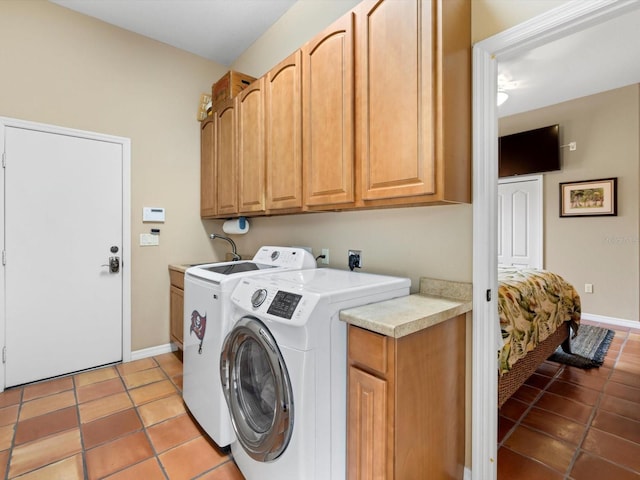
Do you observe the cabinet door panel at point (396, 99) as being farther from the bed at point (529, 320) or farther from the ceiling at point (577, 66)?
the ceiling at point (577, 66)

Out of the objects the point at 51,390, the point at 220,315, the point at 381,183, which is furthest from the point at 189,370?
the point at 381,183

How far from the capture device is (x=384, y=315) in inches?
47.4

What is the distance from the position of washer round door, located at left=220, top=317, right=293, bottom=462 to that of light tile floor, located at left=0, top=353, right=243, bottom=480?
325 mm

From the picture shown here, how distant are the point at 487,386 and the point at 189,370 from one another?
5.52ft

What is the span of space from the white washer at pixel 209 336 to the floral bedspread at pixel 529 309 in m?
1.30

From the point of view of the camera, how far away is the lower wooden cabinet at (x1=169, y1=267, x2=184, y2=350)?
2.77 m

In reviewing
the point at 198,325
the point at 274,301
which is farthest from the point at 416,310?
the point at 198,325

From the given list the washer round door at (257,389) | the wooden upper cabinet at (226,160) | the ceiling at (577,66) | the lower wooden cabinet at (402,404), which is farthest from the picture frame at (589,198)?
the washer round door at (257,389)

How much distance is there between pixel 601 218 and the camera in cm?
391

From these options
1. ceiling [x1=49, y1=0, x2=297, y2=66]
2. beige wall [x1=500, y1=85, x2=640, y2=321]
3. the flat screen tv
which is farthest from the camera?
the flat screen tv

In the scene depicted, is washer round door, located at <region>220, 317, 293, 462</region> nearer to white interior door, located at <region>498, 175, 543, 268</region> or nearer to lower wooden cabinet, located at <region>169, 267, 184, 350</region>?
lower wooden cabinet, located at <region>169, 267, 184, 350</region>

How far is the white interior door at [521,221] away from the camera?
175 inches

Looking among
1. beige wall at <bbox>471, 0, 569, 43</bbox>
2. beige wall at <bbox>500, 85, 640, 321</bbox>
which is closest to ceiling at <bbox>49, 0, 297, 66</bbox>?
beige wall at <bbox>471, 0, 569, 43</bbox>

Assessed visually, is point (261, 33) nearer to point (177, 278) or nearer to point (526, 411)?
point (177, 278)
